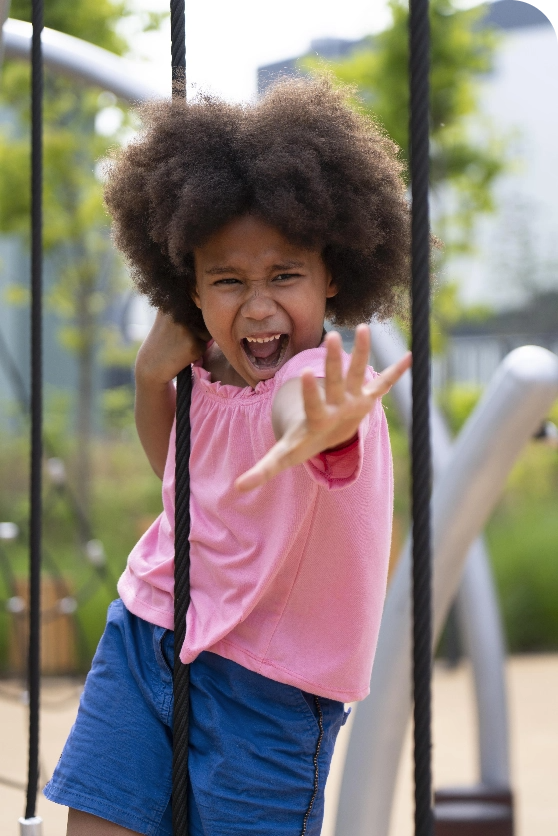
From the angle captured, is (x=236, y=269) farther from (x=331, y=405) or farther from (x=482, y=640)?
(x=482, y=640)

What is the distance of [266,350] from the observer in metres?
1.48

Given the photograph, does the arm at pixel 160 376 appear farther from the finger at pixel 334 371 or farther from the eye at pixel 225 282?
the finger at pixel 334 371

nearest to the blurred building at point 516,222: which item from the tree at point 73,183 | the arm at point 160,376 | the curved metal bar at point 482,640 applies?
the tree at point 73,183

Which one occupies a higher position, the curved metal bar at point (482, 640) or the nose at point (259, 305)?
the nose at point (259, 305)

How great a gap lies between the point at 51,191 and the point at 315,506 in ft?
25.4

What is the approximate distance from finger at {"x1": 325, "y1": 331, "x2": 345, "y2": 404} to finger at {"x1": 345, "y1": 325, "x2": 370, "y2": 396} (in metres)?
0.01

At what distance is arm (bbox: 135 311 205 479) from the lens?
1714 mm

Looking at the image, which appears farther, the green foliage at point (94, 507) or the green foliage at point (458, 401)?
the green foliage at point (458, 401)

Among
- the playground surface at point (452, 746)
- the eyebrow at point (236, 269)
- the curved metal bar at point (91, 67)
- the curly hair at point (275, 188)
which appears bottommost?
the playground surface at point (452, 746)

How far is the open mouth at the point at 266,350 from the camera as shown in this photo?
1.47m

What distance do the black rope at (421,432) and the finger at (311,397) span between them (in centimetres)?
11

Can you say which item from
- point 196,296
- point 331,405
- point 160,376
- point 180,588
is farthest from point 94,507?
point 331,405

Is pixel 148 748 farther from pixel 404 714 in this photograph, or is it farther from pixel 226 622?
pixel 404 714

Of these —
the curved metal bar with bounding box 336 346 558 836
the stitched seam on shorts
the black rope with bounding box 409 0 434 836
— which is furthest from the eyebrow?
the curved metal bar with bounding box 336 346 558 836
